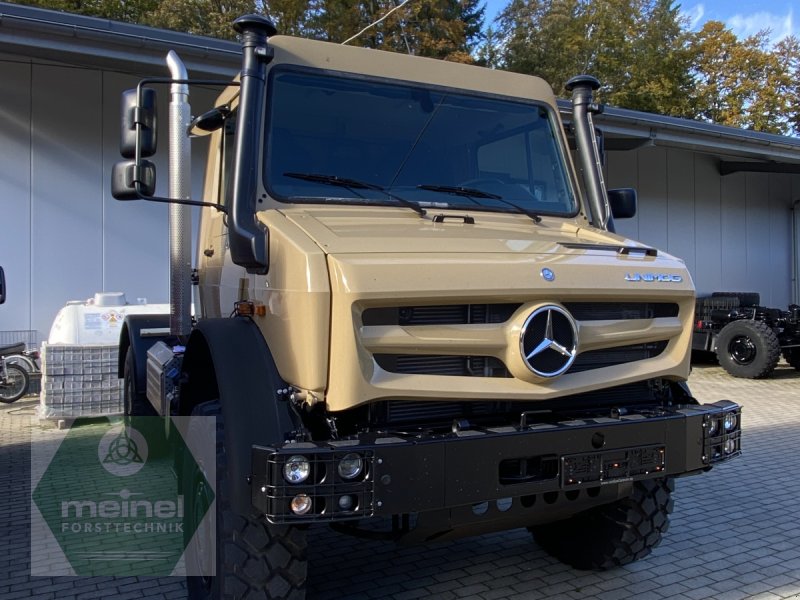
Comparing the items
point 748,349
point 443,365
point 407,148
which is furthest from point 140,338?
point 748,349

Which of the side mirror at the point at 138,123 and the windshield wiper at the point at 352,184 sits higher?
the side mirror at the point at 138,123

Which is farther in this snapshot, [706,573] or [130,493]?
[130,493]

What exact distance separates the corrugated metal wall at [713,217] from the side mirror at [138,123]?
46.8ft

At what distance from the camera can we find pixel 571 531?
427 cm

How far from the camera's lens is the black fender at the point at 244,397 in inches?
108

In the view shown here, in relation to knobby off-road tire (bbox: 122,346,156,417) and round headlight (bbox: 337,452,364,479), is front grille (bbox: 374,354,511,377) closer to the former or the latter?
round headlight (bbox: 337,452,364,479)

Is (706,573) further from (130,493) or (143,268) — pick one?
(143,268)

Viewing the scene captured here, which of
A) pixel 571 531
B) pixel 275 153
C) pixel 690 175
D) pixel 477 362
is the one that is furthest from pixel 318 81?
pixel 690 175

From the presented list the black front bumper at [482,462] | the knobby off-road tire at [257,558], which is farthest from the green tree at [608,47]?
the knobby off-road tire at [257,558]

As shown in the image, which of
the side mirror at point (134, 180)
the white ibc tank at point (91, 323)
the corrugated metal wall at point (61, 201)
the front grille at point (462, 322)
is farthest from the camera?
the corrugated metal wall at point (61, 201)

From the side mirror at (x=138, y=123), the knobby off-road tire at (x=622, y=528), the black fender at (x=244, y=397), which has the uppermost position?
the side mirror at (x=138, y=123)

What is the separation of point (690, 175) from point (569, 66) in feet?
61.5

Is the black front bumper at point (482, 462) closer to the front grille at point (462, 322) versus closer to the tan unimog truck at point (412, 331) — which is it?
the tan unimog truck at point (412, 331)

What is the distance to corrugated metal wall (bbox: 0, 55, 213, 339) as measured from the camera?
10000 mm
